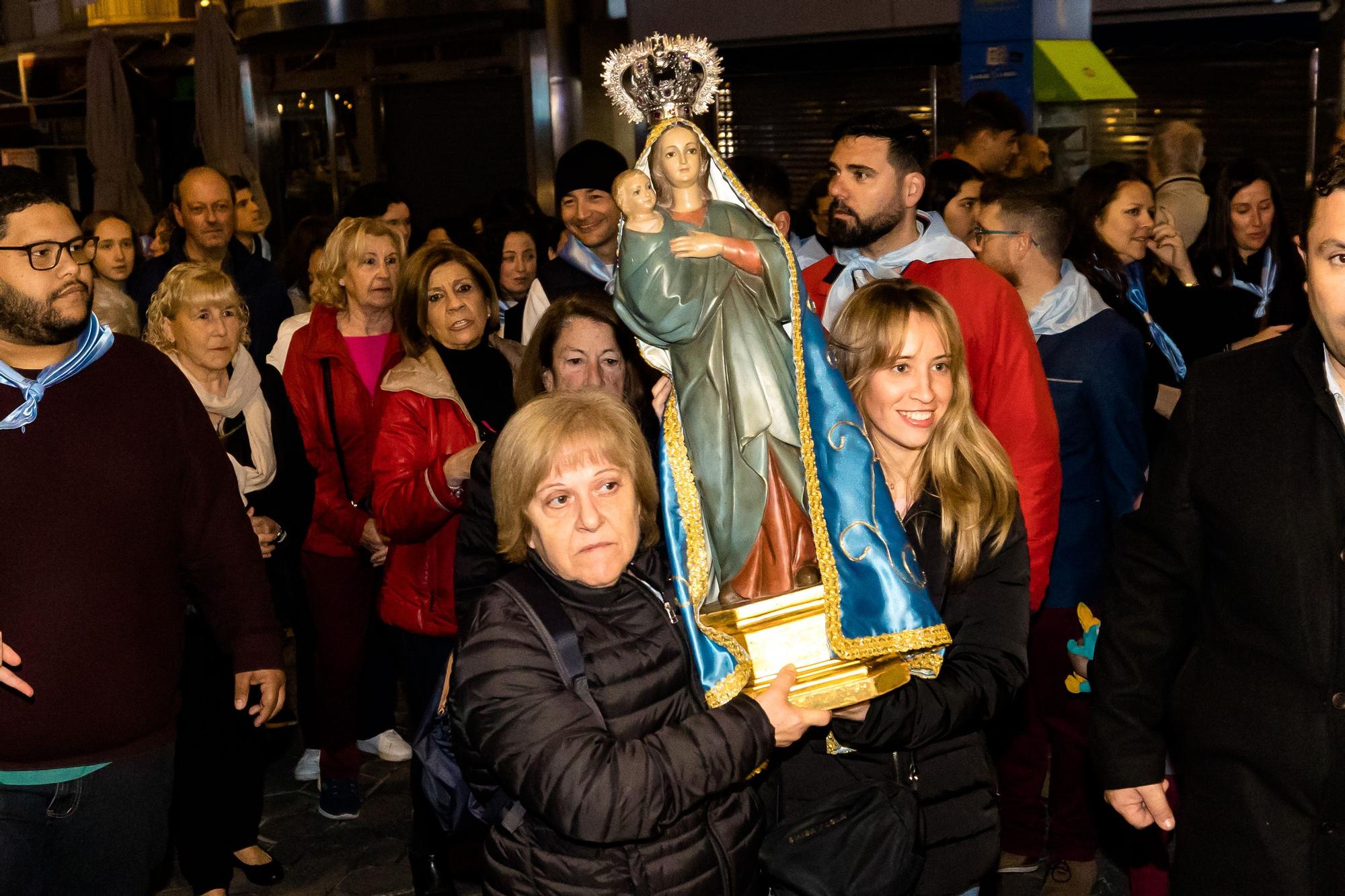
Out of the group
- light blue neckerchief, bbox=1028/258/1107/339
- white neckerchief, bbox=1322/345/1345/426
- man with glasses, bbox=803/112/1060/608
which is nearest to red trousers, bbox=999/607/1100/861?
man with glasses, bbox=803/112/1060/608

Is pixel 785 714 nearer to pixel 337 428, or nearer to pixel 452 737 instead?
pixel 452 737

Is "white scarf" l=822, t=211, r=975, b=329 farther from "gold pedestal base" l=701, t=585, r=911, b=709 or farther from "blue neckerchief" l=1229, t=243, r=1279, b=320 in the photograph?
"blue neckerchief" l=1229, t=243, r=1279, b=320

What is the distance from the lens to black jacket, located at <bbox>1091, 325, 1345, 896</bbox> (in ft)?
8.44

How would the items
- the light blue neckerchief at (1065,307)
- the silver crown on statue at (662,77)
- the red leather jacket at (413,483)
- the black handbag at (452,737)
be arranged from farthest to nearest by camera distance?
the light blue neckerchief at (1065,307)
the red leather jacket at (413,483)
the silver crown on statue at (662,77)
the black handbag at (452,737)

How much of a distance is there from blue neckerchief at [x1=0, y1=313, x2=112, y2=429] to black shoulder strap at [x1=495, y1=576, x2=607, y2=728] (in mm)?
1442

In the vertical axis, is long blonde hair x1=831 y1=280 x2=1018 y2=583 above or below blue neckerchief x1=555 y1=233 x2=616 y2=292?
below

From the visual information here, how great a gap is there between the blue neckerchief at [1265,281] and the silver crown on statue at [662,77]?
14.3 feet

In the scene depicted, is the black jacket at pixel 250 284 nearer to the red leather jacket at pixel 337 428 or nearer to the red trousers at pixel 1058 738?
the red leather jacket at pixel 337 428

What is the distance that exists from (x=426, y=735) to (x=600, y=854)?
0.58 meters

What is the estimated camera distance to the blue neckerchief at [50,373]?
10.5 ft

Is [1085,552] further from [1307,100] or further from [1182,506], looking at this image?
[1307,100]

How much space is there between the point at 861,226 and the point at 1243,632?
188 centimetres

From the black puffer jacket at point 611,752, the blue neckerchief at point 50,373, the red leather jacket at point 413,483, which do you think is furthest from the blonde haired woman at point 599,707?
the red leather jacket at point 413,483

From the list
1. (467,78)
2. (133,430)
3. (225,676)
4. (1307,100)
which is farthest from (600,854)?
(467,78)
